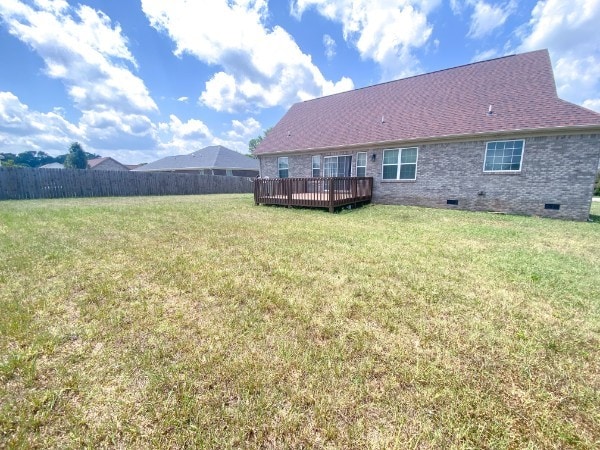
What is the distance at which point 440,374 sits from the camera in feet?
6.09

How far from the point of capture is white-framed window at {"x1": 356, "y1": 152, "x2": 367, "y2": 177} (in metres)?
12.9

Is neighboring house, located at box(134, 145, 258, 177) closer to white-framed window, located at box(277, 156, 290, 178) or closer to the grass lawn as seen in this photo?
white-framed window, located at box(277, 156, 290, 178)

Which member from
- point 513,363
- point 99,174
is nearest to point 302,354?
point 513,363

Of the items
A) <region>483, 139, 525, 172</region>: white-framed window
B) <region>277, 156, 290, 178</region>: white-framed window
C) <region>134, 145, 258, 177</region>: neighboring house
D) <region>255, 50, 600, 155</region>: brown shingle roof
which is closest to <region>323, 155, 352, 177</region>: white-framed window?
<region>255, 50, 600, 155</region>: brown shingle roof

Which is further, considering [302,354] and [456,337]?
[456,337]

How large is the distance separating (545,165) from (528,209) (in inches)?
63.5

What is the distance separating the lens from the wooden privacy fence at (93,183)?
13741 mm

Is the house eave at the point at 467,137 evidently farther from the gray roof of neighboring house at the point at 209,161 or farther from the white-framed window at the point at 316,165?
the gray roof of neighboring house at the point at 209,161

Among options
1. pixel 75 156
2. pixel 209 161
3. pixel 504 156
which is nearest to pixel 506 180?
pixel 504 156

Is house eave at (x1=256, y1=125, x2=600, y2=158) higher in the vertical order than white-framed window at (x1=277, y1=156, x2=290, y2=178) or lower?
higher

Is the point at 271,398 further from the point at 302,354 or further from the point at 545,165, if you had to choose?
the point at 545,165

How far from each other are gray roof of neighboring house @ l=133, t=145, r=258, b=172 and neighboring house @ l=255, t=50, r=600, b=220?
1675 centimetres

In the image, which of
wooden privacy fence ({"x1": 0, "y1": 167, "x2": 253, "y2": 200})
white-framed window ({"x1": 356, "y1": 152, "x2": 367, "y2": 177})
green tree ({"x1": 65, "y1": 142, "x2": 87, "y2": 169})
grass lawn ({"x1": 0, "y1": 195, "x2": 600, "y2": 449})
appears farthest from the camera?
green tree ({"x1": 65, "y1": 142, "x2": 87, "y2": 169})

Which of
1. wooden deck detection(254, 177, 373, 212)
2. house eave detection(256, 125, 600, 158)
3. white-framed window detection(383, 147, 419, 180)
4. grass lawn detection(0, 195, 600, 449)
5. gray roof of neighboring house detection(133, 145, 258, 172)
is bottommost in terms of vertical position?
grass lawn detection(0, 195, 600, 449)
